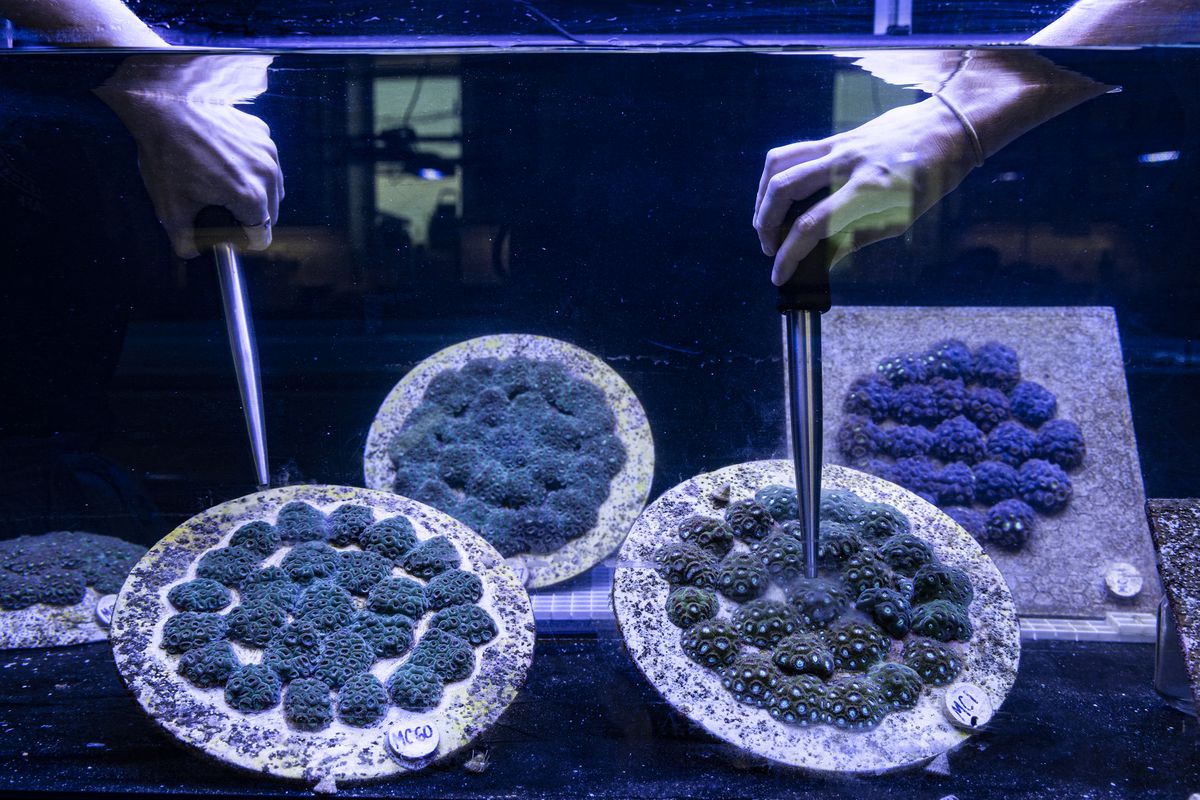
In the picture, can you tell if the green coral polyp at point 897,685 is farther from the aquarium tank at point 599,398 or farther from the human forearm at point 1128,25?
the human forearm at point 1128,25

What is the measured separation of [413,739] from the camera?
1.26 m

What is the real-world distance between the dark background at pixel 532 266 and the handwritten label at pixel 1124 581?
0.82ft

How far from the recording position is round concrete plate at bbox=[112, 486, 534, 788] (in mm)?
1232

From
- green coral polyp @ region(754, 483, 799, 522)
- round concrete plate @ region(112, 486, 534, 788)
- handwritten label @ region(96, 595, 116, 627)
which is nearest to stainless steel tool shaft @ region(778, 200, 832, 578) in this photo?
green coral polyp @ region(754, 483, 799, 522)

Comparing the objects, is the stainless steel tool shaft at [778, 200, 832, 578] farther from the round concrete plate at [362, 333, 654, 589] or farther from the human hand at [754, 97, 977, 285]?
the round concrete plate at [362, 333, 654, 589]

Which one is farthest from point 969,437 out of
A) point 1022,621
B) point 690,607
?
point 690,607

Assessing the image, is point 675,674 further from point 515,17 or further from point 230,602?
point 515,17

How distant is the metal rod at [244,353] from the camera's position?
1811 mm

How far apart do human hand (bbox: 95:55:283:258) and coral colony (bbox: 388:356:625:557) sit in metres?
0.66

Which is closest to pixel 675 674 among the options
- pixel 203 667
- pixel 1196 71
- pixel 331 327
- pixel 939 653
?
pixel 939 653

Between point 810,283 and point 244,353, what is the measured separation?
54.3 inches

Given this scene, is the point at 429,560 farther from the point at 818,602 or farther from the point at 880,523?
the point at 880,523

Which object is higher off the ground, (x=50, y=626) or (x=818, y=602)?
(x=818, y=602)

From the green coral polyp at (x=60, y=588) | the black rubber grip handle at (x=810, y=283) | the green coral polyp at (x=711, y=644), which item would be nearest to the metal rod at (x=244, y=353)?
the green coral polyp at (x=60, y=588)
